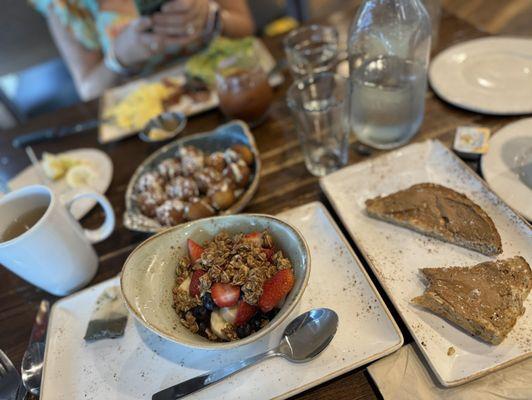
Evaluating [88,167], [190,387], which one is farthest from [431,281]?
[88,167]

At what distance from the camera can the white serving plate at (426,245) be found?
73 cm

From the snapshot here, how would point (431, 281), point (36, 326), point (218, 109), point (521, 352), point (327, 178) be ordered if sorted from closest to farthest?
1. point (521, 352)
2. point (431, 281)
3. point (36, 326)
4. point (327, 178)
5. point (218, 109)

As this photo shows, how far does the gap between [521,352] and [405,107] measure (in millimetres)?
767

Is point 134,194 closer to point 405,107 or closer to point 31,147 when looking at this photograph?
point 31,147

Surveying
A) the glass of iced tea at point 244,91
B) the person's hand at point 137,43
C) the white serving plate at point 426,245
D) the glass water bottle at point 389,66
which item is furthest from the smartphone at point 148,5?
the white serving plate at point 426,245

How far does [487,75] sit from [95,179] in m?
1.51

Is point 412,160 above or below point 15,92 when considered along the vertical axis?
above

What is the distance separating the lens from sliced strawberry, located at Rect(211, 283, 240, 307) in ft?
2.56

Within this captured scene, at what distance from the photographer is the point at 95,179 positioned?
146cm

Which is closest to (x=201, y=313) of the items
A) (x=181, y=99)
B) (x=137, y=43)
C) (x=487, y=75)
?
(x=181, y=99)

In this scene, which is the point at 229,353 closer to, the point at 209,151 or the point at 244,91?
the point at 209,151

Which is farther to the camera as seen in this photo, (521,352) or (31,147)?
(31,147)

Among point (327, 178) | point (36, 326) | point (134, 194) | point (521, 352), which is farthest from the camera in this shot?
point (134, 194)

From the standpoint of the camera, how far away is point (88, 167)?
58.7 inches
